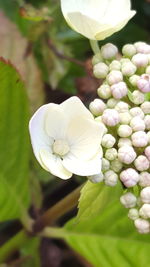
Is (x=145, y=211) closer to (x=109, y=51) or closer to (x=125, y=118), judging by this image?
(x=125, y=118)

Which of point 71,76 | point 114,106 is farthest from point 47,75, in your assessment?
point 114,106

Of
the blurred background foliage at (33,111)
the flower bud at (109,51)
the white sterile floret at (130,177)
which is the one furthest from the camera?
the blurred background foliage at (33,111)

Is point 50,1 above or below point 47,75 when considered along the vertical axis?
above

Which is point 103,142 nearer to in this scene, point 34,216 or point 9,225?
point 34,216

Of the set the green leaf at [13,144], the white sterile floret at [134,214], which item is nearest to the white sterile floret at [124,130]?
the white sterile floret at [134,214]

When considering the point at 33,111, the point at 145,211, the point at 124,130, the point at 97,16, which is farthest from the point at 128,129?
the point at 33,111

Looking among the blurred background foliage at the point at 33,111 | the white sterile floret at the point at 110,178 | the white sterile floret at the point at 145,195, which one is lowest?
the blurred background foliage at the point at 33,111

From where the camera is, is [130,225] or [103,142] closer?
[103,142]

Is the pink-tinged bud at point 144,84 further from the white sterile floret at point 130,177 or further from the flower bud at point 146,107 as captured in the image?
the white sterile floret at point 130,177
